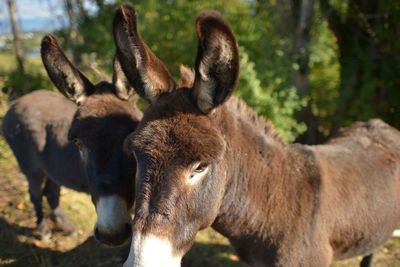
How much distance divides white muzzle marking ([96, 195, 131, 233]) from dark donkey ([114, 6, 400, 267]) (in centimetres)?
56

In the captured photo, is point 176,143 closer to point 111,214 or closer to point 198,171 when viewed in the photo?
point 198,171

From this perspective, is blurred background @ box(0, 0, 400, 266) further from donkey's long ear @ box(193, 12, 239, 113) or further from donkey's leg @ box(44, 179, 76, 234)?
donkey's long ear @ box(193, 12, 239, 113)

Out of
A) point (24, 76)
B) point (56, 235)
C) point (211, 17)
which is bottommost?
point (24, 76)

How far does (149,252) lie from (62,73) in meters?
1.77

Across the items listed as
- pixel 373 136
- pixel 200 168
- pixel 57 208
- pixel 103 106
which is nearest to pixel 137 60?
pixel 200 168

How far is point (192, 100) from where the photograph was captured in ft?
6.94

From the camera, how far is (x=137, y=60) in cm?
210

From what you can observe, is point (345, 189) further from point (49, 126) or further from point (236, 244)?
point (49, 126)

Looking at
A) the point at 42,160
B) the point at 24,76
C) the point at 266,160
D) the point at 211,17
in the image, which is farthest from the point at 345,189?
the point at 24,76

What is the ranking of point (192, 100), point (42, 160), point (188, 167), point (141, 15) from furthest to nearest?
point (141, 15) → point (42, 160) → point (192, 100) → point (188, 167)

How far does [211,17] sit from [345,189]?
1.69 m

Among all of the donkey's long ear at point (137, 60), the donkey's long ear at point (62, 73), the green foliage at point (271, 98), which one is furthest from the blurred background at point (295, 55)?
the donkey's long ear at point (137, 60)

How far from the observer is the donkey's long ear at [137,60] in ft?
6.82

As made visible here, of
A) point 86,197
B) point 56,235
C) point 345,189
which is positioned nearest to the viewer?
point 345,189
